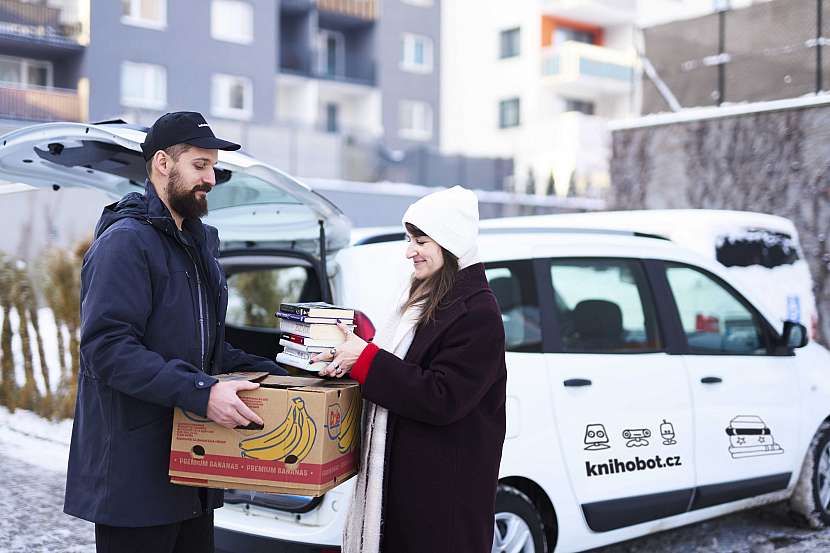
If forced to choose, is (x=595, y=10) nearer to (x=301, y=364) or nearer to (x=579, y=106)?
(x=579, y=106)

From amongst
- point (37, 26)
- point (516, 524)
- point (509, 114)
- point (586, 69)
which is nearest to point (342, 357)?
point (516, 524)

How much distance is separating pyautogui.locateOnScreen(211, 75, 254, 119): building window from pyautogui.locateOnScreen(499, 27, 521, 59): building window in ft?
36.1

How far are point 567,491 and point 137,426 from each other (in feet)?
7.44

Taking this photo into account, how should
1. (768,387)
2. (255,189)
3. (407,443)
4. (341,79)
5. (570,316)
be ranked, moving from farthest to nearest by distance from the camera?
1. (341,79)
2. (768,387)
3. (570,316)
4. (255,189)
5. (407,443)

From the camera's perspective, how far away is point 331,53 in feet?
111

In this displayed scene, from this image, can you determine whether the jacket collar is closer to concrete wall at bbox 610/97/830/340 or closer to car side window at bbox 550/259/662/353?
car side window at bbox 550/259/662/353

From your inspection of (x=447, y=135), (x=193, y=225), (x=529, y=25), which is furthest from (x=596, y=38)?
(x=193, y=225)

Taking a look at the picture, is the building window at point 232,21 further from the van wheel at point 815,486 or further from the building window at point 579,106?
the van wheel at point 815,486

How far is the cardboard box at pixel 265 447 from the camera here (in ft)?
8.70

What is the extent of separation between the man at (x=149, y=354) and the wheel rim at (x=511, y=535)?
1599 mm

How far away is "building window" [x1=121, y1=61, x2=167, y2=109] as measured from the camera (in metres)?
24.9

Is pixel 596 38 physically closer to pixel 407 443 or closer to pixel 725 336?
pixel 725 336

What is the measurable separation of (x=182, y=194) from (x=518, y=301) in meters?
2.10

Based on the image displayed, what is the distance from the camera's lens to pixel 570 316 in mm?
4660
